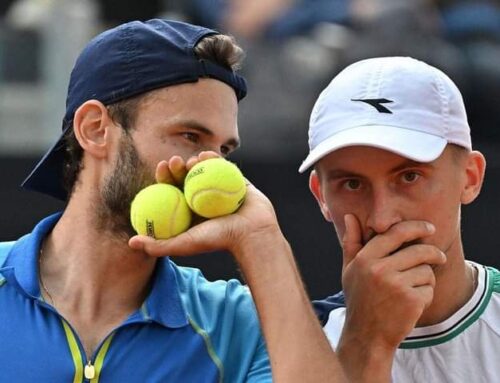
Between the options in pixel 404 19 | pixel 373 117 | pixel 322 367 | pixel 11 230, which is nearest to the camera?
pixel 322 367

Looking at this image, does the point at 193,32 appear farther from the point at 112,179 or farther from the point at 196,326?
the point at 196,326

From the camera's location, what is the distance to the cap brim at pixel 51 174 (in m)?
4.41

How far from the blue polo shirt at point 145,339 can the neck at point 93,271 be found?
0.05m

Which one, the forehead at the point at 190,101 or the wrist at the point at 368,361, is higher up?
the forehead at the point at 190,101

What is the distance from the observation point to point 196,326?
4.03m

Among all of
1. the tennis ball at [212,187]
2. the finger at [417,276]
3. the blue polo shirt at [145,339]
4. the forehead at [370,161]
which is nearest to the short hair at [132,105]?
the blue polo shirt at [145,339]

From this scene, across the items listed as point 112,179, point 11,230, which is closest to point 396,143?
point 112,179

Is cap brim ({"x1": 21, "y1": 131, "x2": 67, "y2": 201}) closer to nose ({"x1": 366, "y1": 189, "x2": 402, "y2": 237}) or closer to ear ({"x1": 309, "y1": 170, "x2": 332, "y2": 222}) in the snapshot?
ear ({"x1": 309, "y1": 170, "x2": 332, "y2": 222})

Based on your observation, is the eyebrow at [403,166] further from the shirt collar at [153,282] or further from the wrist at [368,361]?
the shirt collar at [153,282]

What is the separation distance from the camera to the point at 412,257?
3811 millimetres

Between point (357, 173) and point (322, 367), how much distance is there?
2.01ft

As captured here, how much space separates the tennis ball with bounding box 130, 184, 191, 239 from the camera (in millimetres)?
3742

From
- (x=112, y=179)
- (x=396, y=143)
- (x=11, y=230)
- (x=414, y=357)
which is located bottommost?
(x=11, y=230)

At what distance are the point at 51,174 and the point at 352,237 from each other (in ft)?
3.93
